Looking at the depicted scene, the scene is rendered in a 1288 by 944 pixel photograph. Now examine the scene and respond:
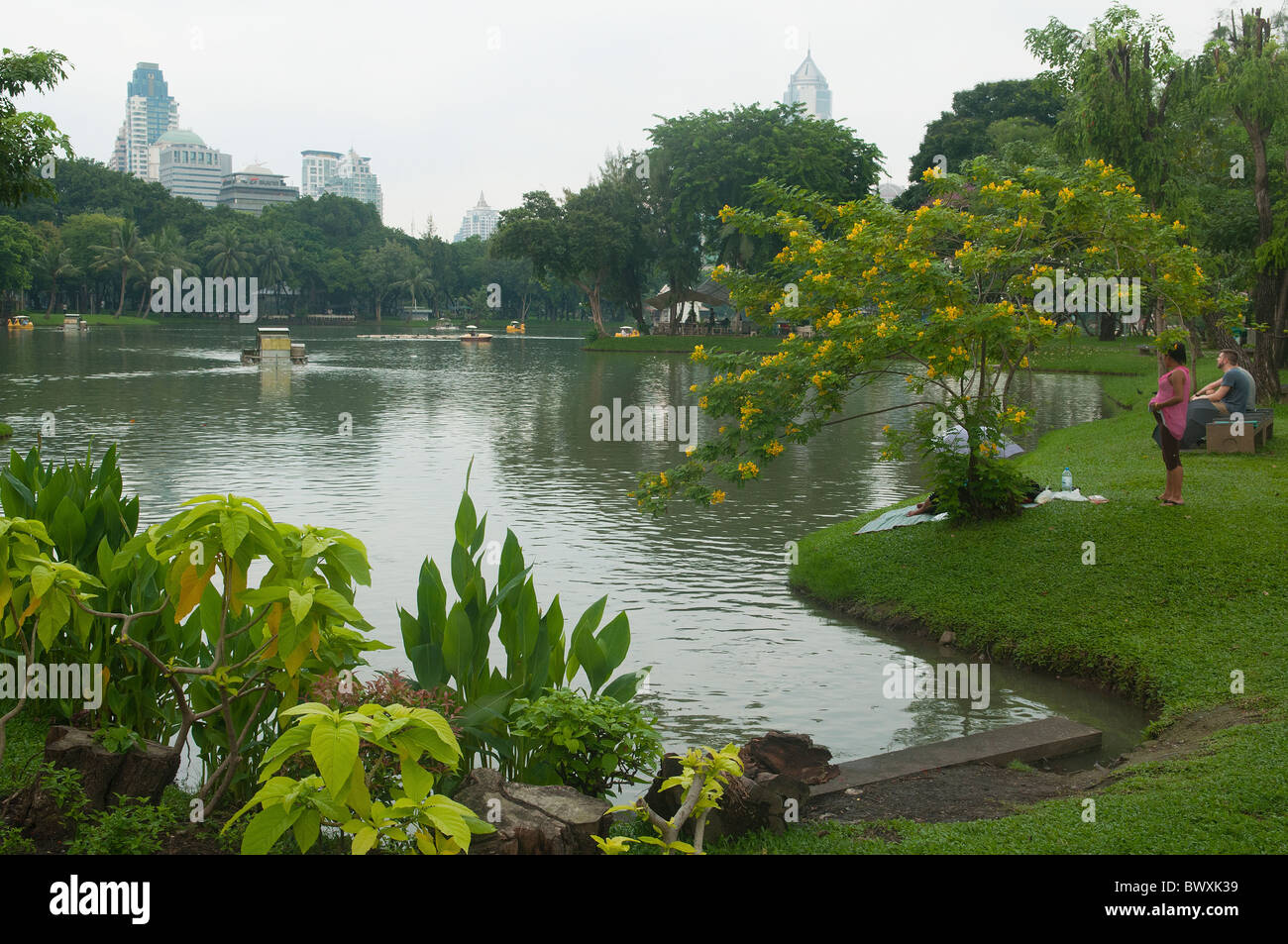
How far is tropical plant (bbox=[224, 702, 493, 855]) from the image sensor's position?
11.1ft

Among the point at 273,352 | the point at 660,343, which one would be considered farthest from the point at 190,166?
the point at 273,352

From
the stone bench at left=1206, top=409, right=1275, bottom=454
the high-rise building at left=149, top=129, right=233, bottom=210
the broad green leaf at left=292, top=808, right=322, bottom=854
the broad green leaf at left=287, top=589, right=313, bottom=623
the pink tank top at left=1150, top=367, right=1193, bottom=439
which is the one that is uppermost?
the high-rise building at left=149, top=129, right=233, bottom=210

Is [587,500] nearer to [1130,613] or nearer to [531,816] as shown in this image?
[1130,613]

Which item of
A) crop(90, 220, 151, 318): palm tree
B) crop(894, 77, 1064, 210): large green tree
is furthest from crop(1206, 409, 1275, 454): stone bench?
crop(90, 220, 151, 318): palm tree

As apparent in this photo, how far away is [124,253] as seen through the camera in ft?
284

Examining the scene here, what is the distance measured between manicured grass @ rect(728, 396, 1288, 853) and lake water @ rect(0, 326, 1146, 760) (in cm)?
39

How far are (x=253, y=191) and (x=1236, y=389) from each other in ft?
504

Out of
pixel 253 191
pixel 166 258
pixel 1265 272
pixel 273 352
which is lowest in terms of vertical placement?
pixel 273 352

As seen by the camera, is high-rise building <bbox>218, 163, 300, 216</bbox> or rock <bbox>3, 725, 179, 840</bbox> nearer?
rock <bbox>3, 725, 179, 840</bbox>

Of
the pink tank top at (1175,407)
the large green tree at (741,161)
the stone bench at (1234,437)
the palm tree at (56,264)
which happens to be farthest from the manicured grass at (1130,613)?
the palm tree at (56,264)

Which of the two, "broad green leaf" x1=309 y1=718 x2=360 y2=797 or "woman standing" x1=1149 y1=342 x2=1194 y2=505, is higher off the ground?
"woman standing" x1=1149 y1=342 x2=1194 y2=505

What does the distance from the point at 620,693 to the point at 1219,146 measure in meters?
23.4

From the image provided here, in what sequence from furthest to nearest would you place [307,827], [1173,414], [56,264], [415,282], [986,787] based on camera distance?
1. [415,282]
2. [56,264]
3. [1173,414]
4. [986,787]
5. [307,827]

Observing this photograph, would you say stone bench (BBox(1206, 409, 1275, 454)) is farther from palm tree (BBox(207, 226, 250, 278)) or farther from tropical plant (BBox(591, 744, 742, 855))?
palm tree (BBox(207, 226, 250, 278))
